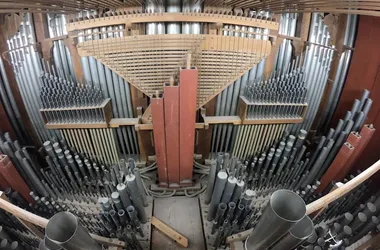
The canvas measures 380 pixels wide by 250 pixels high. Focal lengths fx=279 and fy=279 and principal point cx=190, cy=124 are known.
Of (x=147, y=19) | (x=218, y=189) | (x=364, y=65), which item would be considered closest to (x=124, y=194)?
(x=218, y=189)

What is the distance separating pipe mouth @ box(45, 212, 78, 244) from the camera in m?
1.75

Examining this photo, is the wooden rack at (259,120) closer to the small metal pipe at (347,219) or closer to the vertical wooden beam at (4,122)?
the small metal pipe at (347,219)

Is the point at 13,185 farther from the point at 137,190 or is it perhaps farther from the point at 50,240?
the point at 50,240

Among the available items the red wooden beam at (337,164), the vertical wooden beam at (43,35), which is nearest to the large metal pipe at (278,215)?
the red wooden beam at (337,164)

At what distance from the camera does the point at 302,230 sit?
1.75m

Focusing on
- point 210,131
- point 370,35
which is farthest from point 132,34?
point 370,35

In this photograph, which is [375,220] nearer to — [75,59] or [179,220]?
[179,220]

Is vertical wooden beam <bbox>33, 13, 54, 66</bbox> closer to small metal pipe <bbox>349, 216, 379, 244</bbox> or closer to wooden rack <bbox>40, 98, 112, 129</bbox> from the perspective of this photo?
wooden rack <bbox>40, 98, 112, 129</bbox>

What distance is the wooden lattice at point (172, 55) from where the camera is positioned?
264 centimetres

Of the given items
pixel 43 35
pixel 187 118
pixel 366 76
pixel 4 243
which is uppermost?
pixel 43 35

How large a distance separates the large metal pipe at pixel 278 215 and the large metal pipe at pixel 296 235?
55mm

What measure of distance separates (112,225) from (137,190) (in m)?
0.42

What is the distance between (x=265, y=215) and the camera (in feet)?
5.61

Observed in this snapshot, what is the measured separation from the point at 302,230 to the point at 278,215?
29 cm
